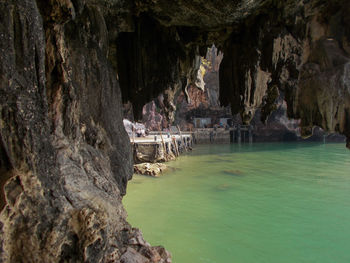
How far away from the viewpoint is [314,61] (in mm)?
7004

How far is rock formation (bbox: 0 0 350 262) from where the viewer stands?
7.01 ft

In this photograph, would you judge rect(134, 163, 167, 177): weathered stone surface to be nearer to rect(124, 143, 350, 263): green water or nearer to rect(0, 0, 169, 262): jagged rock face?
rect(124, 143, 350, 263): green water

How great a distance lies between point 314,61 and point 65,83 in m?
6.90

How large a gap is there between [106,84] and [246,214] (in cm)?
775

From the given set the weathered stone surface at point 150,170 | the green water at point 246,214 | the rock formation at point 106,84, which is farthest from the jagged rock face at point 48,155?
the weathered stone surface at point 150,170

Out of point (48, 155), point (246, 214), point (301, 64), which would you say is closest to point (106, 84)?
point (48, 155)

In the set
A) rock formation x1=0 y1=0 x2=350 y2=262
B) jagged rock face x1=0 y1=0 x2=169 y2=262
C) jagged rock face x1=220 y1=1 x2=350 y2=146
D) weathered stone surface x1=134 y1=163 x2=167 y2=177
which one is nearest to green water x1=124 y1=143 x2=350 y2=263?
weathered stone surface x1=134 y1=163 x2=167 y2=177

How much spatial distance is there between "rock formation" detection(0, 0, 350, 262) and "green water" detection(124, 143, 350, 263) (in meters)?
2.75

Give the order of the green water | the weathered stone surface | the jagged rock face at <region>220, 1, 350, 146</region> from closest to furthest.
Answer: the jagged rock face at <region>220, 1, 350, 146</region>
the green water
the weathered stone surface

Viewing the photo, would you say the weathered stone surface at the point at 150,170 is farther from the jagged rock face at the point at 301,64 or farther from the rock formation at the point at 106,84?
the jagged rock face at the point at 301,64

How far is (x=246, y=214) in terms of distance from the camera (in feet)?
31.4

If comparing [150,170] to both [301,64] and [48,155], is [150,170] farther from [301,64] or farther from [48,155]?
[48,155]

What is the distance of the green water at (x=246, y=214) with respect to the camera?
696cm

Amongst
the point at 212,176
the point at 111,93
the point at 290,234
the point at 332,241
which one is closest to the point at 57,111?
the point at 111,93
